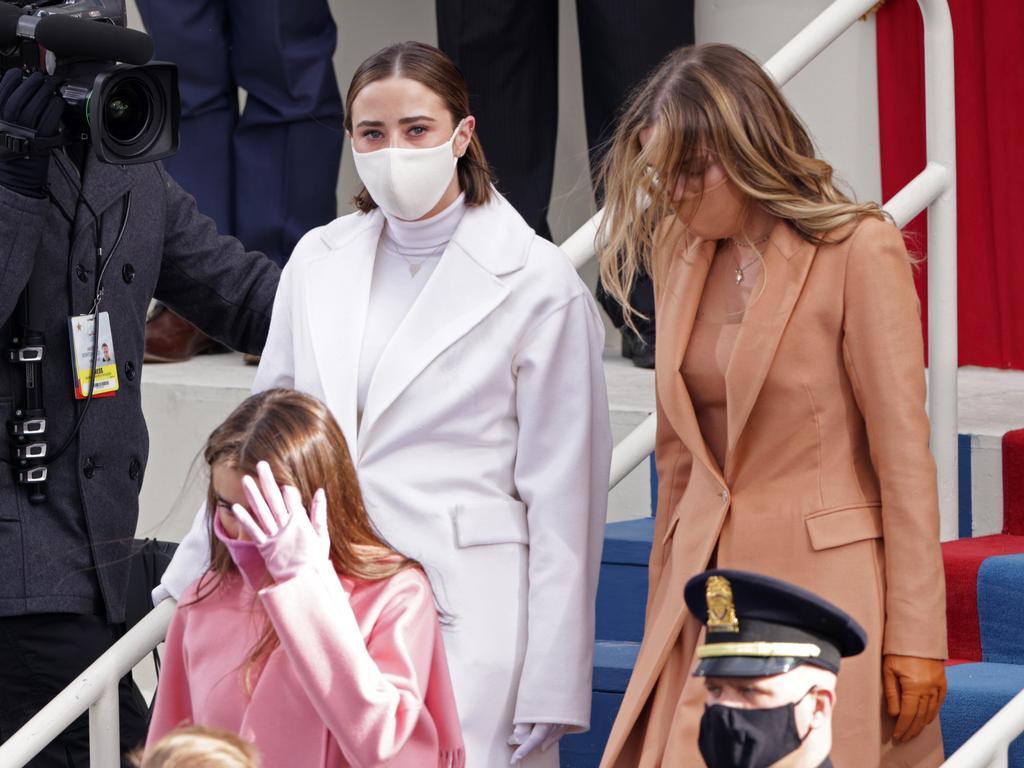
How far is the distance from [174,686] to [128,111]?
0.87 meters

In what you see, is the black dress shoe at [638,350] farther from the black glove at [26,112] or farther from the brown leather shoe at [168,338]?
the black glove at [26,112]

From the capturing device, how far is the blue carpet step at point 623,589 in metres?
2.97

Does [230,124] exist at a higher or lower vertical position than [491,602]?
higher

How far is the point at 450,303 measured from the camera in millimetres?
2377

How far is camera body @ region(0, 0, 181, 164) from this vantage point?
95.8 inches

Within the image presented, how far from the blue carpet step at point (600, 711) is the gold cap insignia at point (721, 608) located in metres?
1.16

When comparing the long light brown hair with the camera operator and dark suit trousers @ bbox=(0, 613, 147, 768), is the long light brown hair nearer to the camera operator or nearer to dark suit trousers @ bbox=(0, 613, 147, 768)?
the camera operator

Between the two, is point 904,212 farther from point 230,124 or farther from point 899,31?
point 230,124

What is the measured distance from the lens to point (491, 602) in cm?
231

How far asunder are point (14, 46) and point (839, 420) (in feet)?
4.15

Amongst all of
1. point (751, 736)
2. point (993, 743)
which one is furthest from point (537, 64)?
point (751, 736)

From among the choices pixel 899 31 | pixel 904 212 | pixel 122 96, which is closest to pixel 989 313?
pixel 899 31

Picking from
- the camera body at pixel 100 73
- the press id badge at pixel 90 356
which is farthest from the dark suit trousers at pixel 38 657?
the camera body at pixel 100 73

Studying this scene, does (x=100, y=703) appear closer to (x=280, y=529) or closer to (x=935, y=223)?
(x=280, y=529)
